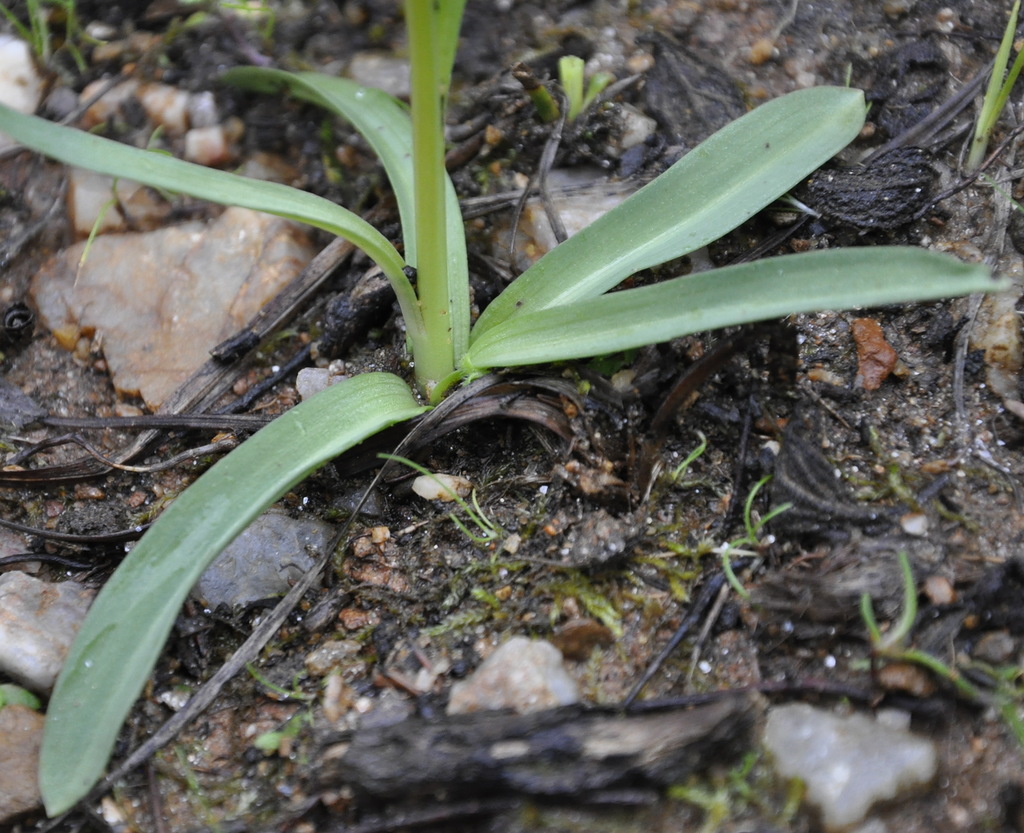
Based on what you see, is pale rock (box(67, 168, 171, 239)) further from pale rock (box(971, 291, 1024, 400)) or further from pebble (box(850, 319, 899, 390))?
pale rock (box(971, 291, 1024, 400))

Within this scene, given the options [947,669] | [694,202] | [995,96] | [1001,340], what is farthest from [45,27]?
[947,669]

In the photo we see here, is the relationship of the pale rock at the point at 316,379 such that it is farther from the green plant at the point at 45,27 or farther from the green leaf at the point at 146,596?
the green plant at the point at 45,27

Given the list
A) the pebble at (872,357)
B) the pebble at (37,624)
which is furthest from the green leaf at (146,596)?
the pebble at (872,357)

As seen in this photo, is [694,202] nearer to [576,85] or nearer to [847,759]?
[576,85]

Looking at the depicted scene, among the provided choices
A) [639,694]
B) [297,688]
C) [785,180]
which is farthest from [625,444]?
[297,688]

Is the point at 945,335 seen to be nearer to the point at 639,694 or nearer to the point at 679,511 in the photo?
the point at 679,511

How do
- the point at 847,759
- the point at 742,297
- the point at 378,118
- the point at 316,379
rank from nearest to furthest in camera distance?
the point at 847,759, the point at 742,297, the point at 316,379, the point at 378,118
